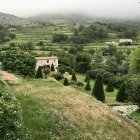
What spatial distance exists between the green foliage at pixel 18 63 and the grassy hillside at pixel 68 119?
2049 cm

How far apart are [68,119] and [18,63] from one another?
32943 millimetres

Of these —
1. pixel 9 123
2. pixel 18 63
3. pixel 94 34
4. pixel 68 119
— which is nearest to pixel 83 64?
pixel 18 63

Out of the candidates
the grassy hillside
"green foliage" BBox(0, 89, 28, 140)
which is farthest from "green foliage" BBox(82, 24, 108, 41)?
"green foliage" BBox(0, 89, 28, 140)

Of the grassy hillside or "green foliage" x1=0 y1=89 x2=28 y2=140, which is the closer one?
"green foliage" x1=0 y1=89 x2=28 y2=140

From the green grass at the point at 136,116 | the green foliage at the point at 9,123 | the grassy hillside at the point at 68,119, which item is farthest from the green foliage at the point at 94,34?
the green foliage at the point at 9,123

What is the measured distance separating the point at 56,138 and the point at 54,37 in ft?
448

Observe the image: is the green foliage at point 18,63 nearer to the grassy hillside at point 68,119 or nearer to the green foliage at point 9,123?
the grassy hillside at point 68,119

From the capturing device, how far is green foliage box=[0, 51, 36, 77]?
57.5 m

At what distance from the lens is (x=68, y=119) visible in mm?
27797

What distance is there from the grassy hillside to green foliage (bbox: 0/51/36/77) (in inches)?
807

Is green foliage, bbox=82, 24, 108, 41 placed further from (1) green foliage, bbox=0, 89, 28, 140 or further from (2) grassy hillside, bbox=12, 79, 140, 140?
(1) green foliage, bbox=0, 89, 28, 140

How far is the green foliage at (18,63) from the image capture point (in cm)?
5747

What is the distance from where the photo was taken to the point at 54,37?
159 m

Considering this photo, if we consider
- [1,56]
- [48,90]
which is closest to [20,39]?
[1,56]
